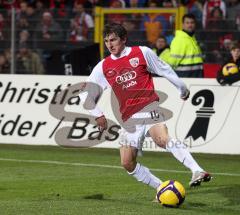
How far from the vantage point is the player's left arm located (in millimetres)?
10531

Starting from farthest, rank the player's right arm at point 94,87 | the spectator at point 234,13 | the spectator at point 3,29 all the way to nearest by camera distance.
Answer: the spectator at point 3,29, the spectator at point 234,13, the player's right arm at point 94,87

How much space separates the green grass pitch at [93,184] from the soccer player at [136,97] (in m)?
0.48

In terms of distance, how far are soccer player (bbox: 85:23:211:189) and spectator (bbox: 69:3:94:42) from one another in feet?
32.5

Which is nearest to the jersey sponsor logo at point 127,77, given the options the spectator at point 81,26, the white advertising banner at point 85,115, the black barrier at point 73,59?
the white advertising banner at point 85,115

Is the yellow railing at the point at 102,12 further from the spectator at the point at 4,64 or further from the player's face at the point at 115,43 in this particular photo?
the player's face at the point at 115,43

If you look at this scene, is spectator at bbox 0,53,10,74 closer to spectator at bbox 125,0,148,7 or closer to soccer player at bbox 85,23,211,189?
spectator at bbox 125,0,148,7

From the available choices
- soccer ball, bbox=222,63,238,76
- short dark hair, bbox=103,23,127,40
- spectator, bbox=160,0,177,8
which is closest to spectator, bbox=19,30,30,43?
spectator, bbox=160,0,177,8

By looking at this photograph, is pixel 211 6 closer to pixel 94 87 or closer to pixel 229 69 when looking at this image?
pixel 229 69

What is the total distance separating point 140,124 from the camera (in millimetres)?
10523

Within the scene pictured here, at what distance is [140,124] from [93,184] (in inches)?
66.9

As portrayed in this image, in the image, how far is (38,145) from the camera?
16906mm

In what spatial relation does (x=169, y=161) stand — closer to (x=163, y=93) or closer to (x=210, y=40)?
(x=163, y=93)

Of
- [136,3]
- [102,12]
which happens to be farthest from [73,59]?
[136,3]

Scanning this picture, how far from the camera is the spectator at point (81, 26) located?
20672 mm
